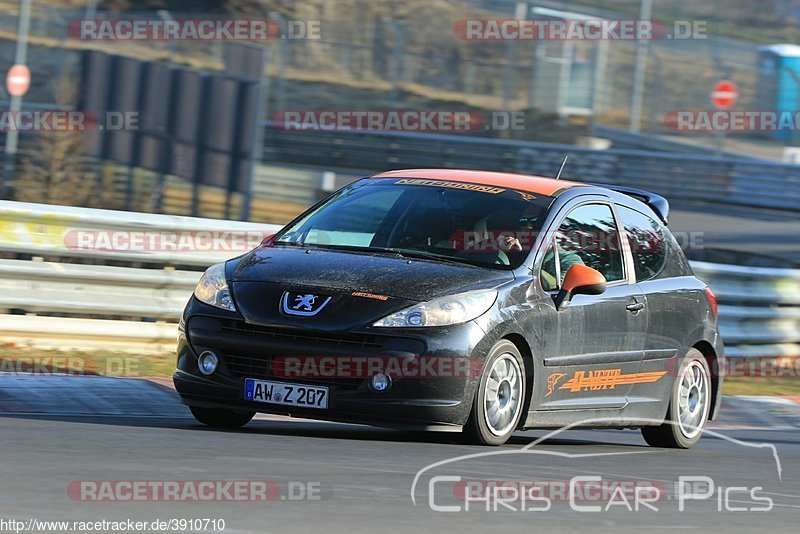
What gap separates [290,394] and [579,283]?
175 cm

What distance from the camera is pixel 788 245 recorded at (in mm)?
27406

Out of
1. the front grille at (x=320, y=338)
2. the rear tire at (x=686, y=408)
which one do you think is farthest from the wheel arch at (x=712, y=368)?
the front grille at (x=320, y=338)

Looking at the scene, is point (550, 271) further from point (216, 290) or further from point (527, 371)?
point (216, 290)

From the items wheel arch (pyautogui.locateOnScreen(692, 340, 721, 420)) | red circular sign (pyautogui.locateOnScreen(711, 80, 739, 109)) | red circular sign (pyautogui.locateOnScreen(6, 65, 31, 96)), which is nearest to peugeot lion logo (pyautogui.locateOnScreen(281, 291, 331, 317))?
wheel arch (pyautogui.locateOnScreen(692, 340, 721, 420))

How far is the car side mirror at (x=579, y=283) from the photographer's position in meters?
8.20

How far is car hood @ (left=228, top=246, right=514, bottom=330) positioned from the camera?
7.46 meters

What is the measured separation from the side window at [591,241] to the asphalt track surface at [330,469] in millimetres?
1073

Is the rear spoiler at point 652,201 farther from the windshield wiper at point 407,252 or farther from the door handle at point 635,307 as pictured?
the windshield wiper at point 407,252

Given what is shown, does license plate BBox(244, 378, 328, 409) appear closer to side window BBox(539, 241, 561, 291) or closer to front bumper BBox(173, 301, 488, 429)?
front bumper BBox(173, 301, 488, 429)

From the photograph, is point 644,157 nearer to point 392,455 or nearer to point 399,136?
point 399,136

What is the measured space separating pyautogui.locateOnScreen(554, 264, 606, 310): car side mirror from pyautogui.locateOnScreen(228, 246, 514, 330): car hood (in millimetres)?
410

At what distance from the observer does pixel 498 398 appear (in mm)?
7781

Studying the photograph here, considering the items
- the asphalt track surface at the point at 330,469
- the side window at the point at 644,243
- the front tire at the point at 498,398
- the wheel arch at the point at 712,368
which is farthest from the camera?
the wheel arch at the point at 712,368

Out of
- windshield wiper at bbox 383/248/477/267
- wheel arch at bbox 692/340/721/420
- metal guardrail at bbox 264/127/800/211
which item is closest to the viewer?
windshield wiper at bbox 383/248/477/267
